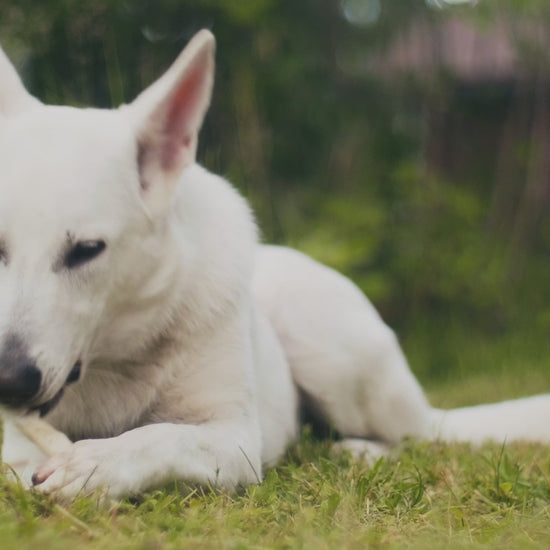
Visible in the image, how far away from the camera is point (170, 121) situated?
2627 mm

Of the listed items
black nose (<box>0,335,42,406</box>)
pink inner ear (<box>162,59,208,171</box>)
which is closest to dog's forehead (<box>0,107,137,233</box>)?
pink inner ear (<box>162,59,208,171</box>)

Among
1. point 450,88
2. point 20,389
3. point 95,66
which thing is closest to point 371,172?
point 450,88

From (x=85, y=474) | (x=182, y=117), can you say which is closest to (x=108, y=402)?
(x=85, y=474)

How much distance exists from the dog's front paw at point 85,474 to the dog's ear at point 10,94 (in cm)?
100

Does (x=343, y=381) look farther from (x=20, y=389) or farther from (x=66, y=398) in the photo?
(x=20, y=389)

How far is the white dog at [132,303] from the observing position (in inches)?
86.6

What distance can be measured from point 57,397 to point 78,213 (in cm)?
46

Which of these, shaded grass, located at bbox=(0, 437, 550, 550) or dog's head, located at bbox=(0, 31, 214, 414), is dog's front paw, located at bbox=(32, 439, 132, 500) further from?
dog's head, located at bbox=(0, 31, 214, 414)

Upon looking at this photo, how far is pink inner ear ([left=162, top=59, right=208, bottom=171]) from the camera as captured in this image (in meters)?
2.57

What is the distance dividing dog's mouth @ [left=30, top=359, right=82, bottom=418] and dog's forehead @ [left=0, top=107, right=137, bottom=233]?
0.40 m

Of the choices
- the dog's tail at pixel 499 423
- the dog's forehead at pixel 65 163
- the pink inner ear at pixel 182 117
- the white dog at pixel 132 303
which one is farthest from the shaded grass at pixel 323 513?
the pink inner ear at pixel 182 117

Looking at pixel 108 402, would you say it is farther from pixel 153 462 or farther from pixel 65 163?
pixel 65 163

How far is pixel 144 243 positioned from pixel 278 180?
4636mm

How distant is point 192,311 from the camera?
2717 millimetres
